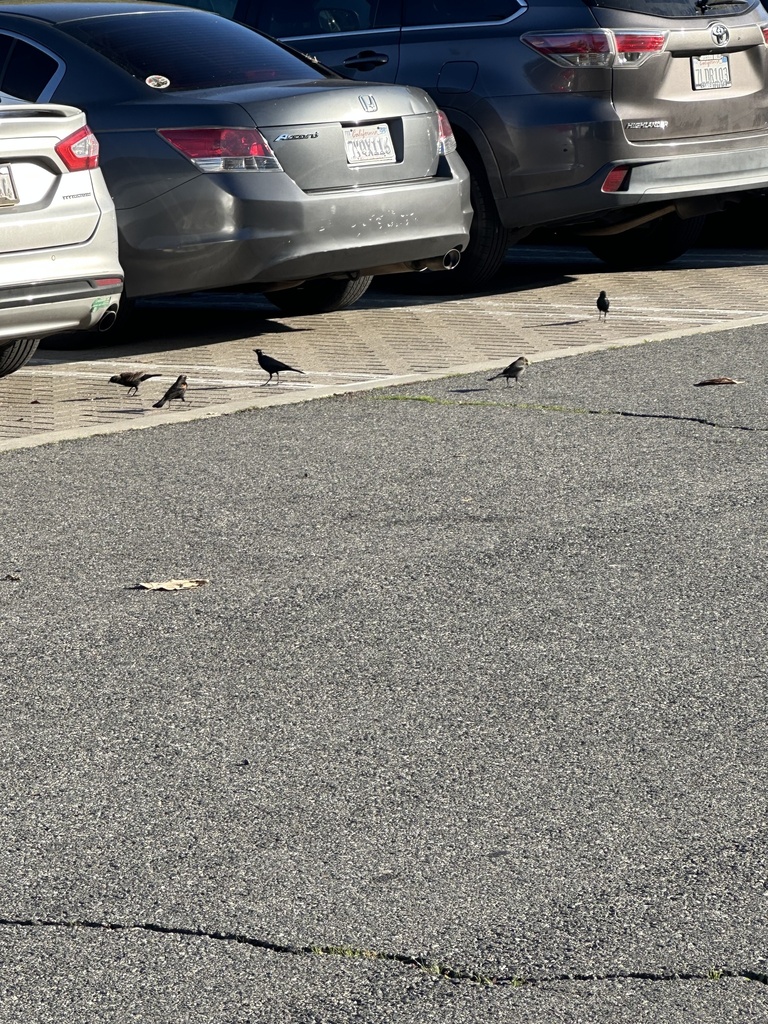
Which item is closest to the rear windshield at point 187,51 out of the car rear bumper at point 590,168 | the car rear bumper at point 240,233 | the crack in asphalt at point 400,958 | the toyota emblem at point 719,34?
the car rear bumper at point 240,233

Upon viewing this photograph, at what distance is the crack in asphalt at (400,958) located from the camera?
2893 millimetres

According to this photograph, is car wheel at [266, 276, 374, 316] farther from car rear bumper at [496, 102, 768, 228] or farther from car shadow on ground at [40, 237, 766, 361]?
car rear bumper at [496, 102, 768, 228]

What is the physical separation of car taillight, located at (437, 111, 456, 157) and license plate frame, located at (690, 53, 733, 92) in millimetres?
1988

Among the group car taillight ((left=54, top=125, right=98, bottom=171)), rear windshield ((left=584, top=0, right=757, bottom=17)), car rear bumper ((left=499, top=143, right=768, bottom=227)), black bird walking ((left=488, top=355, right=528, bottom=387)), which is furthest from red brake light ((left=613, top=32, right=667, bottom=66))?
car taillight ((left=54, top=125, right=98, bottom=171))

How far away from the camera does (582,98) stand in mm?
10562

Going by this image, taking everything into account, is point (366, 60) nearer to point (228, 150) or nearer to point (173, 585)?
point (228, 150)

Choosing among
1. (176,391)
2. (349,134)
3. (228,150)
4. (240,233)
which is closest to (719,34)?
(349,134)

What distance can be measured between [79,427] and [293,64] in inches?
130

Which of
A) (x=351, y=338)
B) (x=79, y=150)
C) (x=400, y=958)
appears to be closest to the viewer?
(x=400, y=958)

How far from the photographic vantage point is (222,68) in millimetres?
9383

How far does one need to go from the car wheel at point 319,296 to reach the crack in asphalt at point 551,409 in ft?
8.55

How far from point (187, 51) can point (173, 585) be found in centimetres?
513

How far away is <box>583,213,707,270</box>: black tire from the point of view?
1245 cm

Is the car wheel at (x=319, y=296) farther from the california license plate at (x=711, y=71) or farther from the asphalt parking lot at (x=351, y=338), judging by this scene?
the california license plate at (x=711, y=71)
